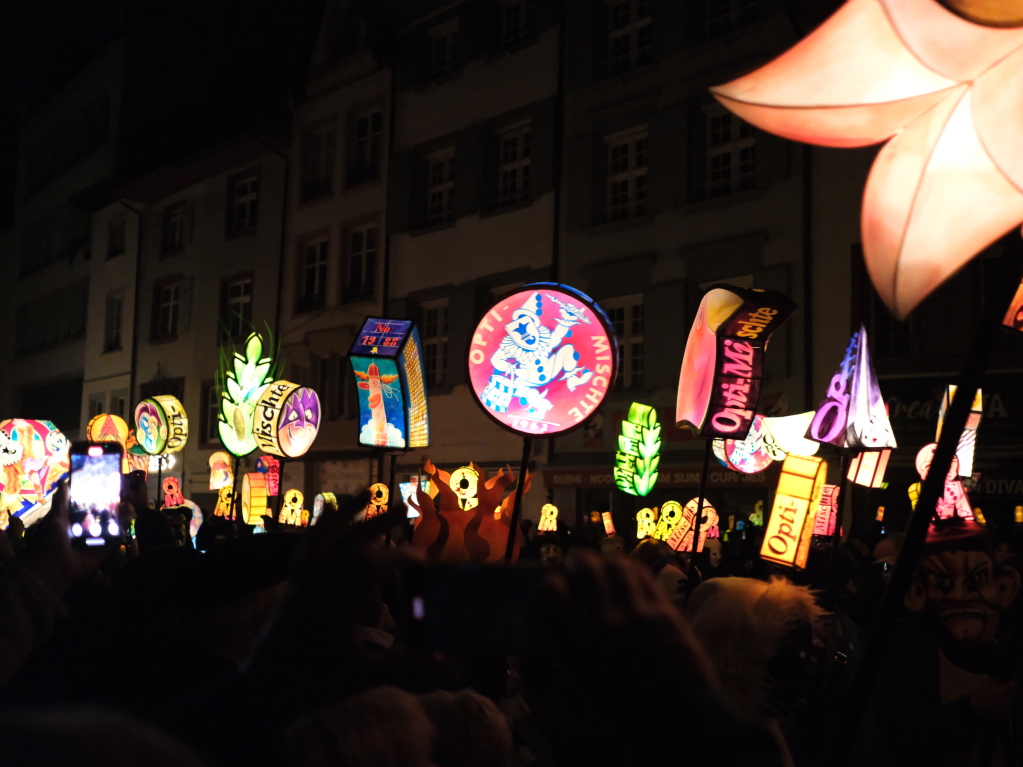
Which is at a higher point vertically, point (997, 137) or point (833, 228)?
point (833, 228)

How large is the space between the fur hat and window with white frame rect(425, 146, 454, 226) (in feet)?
59.4

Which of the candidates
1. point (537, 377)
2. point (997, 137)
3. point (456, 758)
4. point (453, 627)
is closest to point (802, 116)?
point (997, 137)

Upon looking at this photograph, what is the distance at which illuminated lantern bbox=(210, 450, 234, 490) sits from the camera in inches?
882

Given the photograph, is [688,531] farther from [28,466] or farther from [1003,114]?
[1003,114]

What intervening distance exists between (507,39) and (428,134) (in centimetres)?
253

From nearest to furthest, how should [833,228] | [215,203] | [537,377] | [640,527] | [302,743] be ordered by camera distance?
1. [302,743]
2. [537,377]
3. [640,527]
4. [833,228]
5. [215,203]

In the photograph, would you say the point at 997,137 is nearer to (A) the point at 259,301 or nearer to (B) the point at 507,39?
(B) the point at 507,39

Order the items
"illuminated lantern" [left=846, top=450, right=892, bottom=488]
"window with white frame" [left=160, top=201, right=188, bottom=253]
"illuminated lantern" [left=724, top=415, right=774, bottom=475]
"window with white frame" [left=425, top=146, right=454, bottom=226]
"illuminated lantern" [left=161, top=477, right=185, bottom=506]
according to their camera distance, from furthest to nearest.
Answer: "window with white frame" [left=160, top=201, right=188, bottom=253] < "window with white frame" [left=425, top=146, right=454, bottom=226] < "illuminated lantern" [left=161, top=477, right=185, bottom=506] < "illuminated lantern" [left=724, top=415, right=774, bottom=475] < "illuminated lantern" [left=846, top=450, right=892, bottom=488]

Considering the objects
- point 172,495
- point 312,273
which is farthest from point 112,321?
point 172,495

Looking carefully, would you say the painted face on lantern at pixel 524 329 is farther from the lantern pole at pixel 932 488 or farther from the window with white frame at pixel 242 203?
the window with white frame at pixel 242 203

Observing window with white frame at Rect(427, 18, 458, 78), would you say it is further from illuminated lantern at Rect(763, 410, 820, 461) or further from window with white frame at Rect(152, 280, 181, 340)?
illuminated lantern at Rect(763, 410, 820, 461)

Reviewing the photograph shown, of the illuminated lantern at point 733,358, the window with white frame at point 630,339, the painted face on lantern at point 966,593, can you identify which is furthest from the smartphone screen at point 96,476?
the window with white frame at point 630,339

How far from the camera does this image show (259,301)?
78.2 feet

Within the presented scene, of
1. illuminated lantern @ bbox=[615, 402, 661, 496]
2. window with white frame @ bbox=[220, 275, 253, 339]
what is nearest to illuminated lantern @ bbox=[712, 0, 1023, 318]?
illuminated lantern @ bbox=[615, 402, 661, 496]
